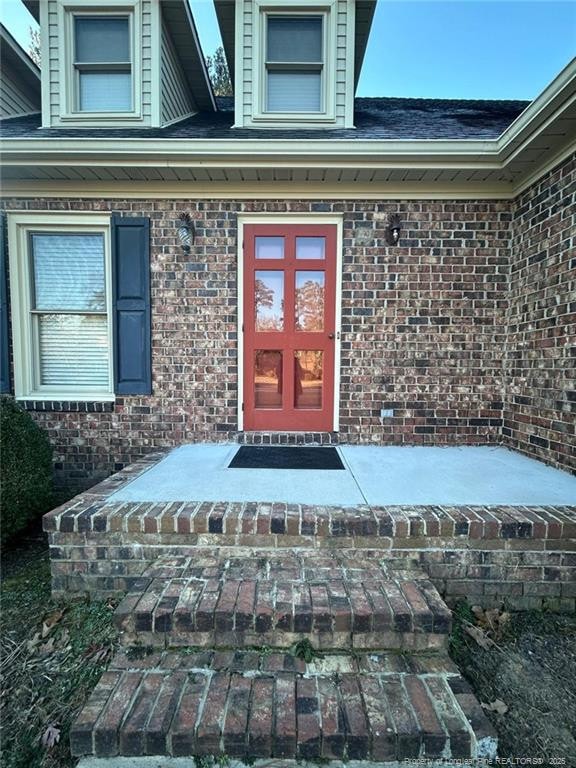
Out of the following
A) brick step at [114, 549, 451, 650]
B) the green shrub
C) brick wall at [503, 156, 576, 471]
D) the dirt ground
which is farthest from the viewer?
brick wall at [503, 156, 576, 471]

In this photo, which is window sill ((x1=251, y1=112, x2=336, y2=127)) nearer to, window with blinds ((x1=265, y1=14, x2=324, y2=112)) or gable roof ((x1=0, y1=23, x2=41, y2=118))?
window with blinds ((x1=265, y1=14, x2=324, y2=112))

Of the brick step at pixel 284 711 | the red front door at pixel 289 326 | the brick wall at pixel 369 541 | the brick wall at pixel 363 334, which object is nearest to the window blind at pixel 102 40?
the brick wall at pixel 363 334

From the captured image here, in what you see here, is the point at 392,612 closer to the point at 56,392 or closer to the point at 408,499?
the point at 408,499

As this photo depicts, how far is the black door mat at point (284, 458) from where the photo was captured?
2793 millimetres

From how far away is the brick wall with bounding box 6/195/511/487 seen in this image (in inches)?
130

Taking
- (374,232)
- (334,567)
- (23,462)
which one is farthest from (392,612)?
(374,232)

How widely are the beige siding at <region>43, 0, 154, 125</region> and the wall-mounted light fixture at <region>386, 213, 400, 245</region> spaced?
8.67ft

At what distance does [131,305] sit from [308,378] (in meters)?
1.79

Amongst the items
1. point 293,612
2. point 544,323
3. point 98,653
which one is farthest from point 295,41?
point 98,653

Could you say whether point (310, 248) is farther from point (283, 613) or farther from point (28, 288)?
point (283, 613)

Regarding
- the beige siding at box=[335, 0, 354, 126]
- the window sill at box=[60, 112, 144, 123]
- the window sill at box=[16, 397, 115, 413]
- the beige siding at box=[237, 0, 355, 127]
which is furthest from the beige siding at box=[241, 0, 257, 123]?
the window sill at box=[16, 397, 115, 413]

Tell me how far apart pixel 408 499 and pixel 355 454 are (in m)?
0.97

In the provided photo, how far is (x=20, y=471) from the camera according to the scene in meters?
Answer: 2.58

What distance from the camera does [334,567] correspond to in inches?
72.9
